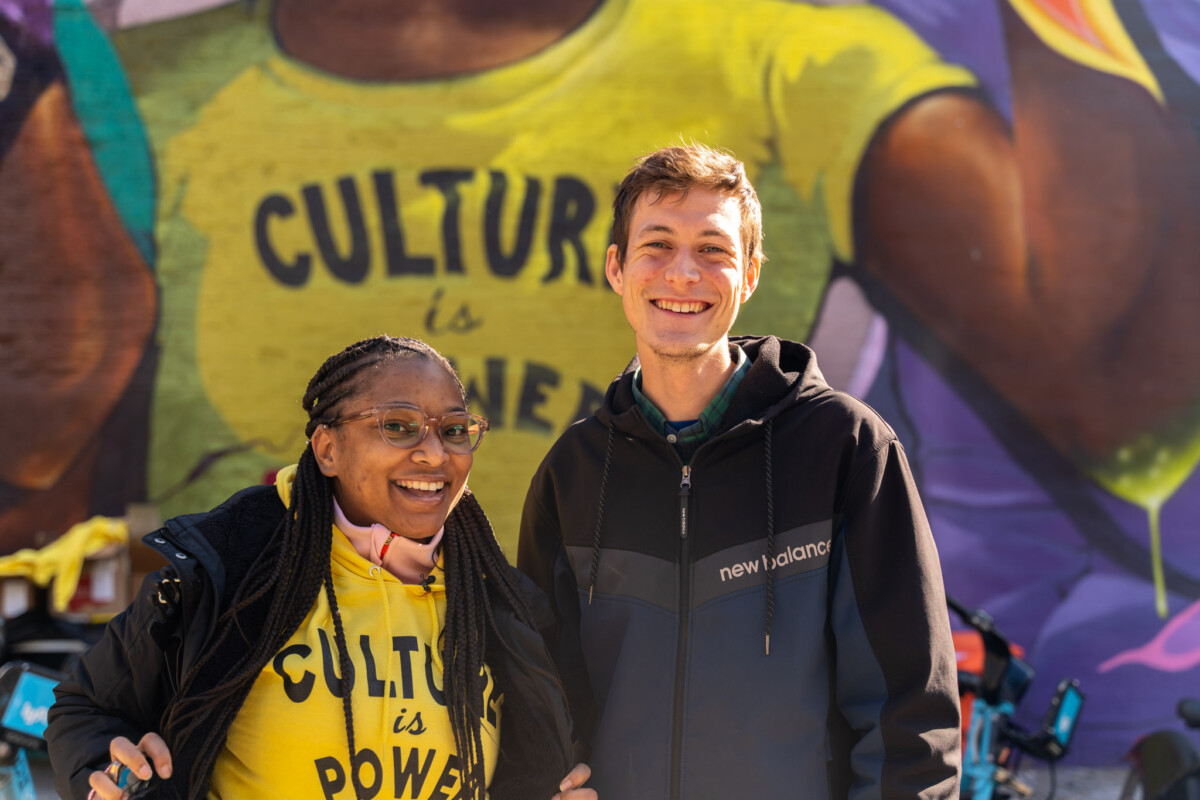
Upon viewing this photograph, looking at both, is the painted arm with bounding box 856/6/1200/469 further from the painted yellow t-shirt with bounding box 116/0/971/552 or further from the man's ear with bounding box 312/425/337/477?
the man's ear with bounding box 312/425/337/477

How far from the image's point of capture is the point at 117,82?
20.1 feet

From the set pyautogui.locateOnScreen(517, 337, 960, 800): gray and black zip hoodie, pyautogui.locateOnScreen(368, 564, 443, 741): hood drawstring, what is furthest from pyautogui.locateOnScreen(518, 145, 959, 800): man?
pyautogui.locateOnScreen(368, 564, 443, 741): hood drawstring

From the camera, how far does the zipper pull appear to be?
87.3 inches

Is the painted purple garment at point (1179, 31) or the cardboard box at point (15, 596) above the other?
the painted purple garment at point (1179, 31)

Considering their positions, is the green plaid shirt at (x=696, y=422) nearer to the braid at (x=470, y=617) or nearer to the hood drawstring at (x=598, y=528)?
the hood drawstring at (x=598, y=528)

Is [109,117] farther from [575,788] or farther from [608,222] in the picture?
[575,788]

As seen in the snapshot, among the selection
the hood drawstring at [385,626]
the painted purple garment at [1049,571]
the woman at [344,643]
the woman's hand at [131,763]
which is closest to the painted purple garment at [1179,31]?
the painted purple garment at [1049,571]

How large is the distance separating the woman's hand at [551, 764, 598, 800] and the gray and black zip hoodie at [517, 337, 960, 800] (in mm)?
58

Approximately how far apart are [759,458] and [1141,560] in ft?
16.4

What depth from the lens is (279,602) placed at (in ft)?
6.64

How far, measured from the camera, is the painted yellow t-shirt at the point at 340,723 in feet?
6.48

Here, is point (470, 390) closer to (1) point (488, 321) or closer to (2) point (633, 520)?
(1) point (488, 321)

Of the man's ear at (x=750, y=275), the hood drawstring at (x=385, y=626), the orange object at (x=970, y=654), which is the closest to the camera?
the hood drawstring at (x=385, y=626)

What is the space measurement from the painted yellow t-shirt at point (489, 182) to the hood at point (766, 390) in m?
3.77
